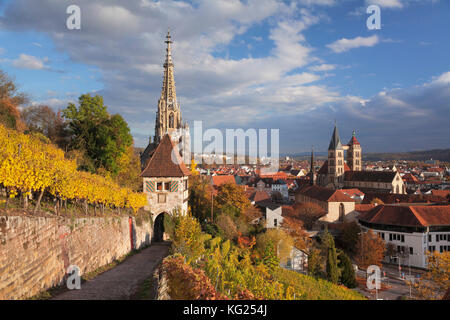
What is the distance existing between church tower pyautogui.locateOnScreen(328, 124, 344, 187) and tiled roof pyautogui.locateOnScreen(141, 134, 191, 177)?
3799 inches

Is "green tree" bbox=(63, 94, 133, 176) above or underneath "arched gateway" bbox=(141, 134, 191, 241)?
above

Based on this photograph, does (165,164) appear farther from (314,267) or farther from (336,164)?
(336,164)

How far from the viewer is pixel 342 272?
1289 inches

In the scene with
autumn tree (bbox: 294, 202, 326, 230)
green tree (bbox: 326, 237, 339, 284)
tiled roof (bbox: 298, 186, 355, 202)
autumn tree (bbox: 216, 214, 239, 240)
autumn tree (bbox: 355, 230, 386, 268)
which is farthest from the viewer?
tiled roof (bbox: 298, 186, 355, 202)

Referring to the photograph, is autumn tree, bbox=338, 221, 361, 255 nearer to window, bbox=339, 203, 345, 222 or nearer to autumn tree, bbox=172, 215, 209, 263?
window, bbox=339, 203, 345, 222

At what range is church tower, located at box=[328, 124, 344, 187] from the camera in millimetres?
116944

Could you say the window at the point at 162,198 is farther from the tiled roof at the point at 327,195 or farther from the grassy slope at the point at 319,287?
the tiled roof at the point at 327,195

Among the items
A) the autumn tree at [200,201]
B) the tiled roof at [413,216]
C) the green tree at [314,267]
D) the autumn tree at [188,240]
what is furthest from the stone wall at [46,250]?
the tiled roof at [413,216]

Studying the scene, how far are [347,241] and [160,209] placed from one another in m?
34.8

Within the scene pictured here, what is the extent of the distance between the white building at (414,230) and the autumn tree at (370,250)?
3096 millimetres

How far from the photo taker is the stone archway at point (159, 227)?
32.7 metres

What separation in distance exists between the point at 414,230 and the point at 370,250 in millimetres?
7880

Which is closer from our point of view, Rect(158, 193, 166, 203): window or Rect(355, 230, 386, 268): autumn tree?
Rect(158, 193, 166, 203): window

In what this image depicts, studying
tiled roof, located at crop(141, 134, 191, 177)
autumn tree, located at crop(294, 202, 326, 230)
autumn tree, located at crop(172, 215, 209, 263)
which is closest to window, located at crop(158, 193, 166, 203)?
tiled roof, located at crop(141, 134, 191, 177)
